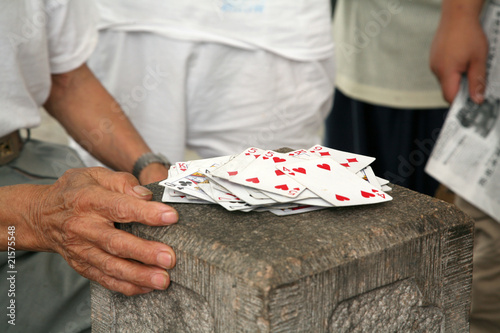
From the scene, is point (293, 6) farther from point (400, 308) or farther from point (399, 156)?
point (400, 308)

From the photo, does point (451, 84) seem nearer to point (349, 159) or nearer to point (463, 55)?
point (463, 55)

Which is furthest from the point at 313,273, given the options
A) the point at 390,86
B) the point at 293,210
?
the point at 390,86

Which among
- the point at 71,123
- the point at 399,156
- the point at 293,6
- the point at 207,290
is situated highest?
the point at 293,6

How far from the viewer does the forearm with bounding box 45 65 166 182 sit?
4.98 feet

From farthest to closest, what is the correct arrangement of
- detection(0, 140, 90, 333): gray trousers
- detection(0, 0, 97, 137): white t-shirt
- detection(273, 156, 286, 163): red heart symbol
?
detection(0, 0, 97, 137): white t-shirt
detection(0, 140, 90, 333): gray trousers
detection(273, 156, 286, 163): red heart symbol

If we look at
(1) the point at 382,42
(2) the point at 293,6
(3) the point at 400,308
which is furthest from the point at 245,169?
(1) the point at 382,42

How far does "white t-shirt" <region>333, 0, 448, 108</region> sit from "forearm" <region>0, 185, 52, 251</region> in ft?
5.39

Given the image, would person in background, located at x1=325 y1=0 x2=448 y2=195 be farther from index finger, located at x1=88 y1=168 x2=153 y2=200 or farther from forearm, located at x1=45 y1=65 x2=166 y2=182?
index finger, located at x1=88 y1=168 x2=153 y2=200

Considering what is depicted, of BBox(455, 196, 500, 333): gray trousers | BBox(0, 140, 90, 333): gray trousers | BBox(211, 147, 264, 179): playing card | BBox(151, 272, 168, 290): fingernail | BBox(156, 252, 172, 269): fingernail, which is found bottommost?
BBox(455, 196, 500, 333): gray trousers

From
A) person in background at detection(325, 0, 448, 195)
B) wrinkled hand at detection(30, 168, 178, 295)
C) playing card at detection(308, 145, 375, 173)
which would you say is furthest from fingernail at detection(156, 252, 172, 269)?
person in background at detection(325, 0, 448, 195)

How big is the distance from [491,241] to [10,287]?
1349 millimetres

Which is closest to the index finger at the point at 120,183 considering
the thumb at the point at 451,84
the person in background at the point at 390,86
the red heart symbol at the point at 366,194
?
the red heart symbol at the point at 366,194

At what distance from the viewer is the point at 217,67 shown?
189 cm

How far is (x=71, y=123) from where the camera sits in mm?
1546
